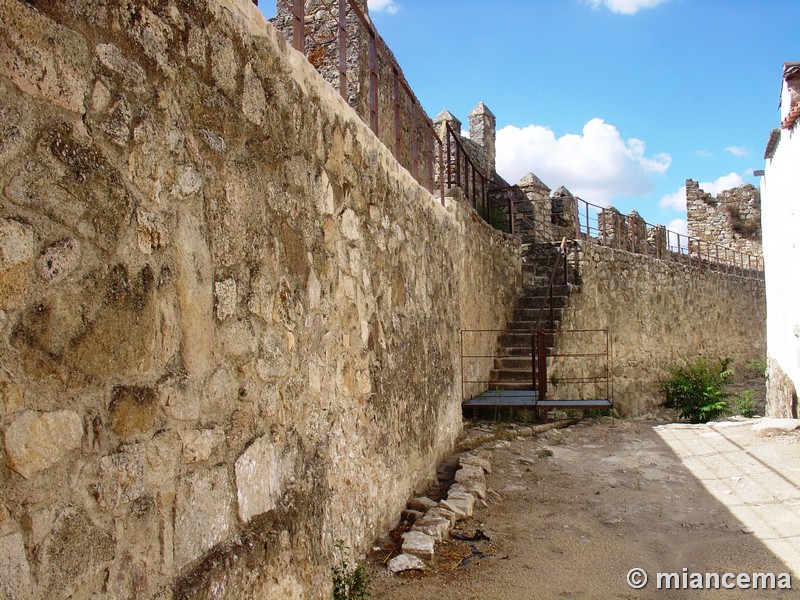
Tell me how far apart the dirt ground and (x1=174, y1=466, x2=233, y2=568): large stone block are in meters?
1.27

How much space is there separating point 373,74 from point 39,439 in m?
3.80

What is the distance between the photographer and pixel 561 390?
10016 mm

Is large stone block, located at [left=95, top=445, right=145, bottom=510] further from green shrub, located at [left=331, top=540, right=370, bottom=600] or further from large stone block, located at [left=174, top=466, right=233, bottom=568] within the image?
green shrub, located at [left=331, top=540, right=370, bottom=600]

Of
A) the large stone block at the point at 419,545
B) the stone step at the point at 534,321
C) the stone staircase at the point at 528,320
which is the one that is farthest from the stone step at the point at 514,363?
the large stone block at the point at 419,545

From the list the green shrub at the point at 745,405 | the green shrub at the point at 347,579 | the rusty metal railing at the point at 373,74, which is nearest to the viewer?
the green shrub at the point at 347,579

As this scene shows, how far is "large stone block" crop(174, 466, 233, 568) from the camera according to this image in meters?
1.83

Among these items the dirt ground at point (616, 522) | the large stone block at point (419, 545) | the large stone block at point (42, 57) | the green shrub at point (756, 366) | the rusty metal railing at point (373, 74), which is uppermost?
the rusty metal railing at point (373, 74)

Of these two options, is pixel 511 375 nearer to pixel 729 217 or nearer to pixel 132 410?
pixel 132 410

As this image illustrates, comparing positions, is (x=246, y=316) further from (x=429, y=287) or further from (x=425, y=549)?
(x=429, y=287)

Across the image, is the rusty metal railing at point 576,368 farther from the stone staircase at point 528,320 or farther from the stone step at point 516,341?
the stone staircase at point 528,320

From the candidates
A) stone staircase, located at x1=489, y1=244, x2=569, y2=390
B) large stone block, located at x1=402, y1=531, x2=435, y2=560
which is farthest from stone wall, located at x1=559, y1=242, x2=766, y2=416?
large stone block, located at x1=402, y1=531, x2=435, y2=560

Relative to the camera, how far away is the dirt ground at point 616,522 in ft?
10.8

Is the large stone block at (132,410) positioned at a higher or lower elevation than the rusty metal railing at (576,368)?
higher

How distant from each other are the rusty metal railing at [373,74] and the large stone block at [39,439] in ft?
6.94
